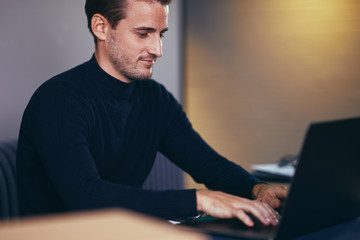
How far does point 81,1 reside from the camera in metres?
2.12

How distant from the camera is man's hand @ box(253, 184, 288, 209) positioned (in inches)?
52.4

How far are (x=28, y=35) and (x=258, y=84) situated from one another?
155 cm

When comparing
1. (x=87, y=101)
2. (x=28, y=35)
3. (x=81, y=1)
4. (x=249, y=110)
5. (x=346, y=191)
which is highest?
(x=81, y=1)

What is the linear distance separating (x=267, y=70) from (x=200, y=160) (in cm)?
138

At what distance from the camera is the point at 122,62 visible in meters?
1.62

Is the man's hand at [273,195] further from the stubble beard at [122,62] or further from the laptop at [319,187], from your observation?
the stubble beard at [122,62]

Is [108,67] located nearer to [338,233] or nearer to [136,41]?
[136,41]

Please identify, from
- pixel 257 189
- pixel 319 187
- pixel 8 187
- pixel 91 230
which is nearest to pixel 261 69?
pixel 257 189

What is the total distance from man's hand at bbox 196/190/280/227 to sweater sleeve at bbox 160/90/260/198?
0.38m

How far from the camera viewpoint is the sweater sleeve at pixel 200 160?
62.2 inches

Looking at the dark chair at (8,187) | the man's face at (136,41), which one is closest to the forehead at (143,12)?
the man's face at (136,41)

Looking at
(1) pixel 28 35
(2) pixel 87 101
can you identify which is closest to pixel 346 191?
(2) pixel 87 101

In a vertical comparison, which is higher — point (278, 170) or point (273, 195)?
point (273, 195)

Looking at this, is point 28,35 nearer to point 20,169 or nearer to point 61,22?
point 61,22
